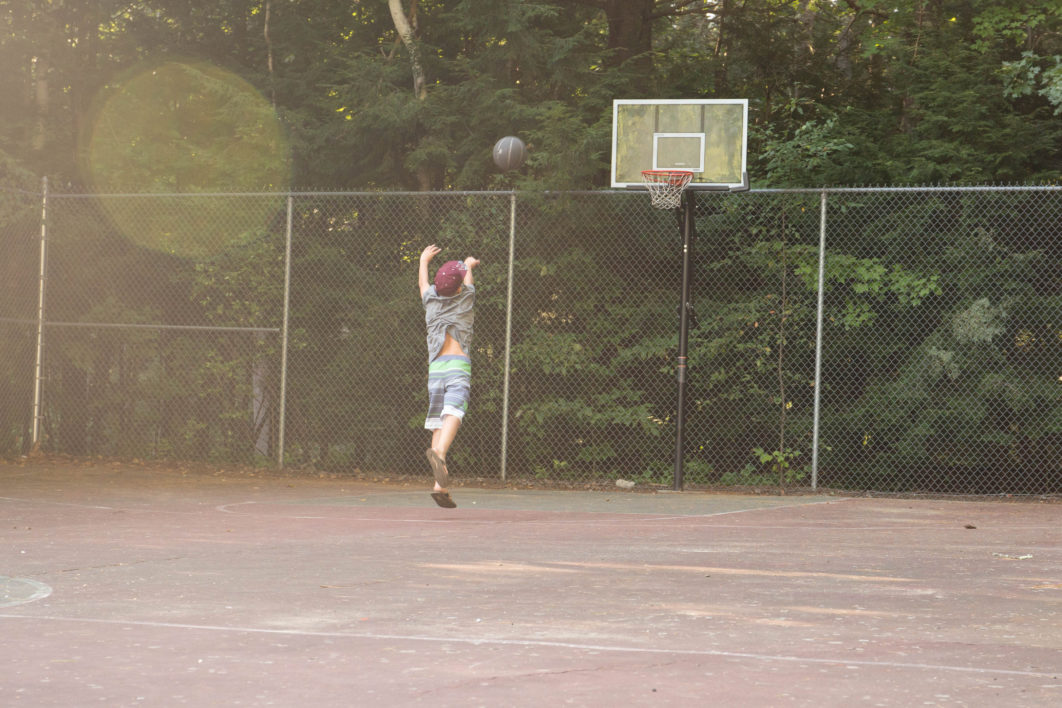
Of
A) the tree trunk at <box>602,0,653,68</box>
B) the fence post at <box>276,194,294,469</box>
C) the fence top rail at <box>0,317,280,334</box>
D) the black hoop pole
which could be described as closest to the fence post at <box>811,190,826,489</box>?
the black hoop pole

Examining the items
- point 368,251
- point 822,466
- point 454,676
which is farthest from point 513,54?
point 454,676

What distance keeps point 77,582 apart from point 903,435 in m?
8.73

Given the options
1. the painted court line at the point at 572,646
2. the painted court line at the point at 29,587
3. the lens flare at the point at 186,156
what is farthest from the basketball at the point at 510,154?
the painted court line at the point at 572,646

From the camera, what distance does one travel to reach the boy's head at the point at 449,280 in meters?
9.95

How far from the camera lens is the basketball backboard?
510 inches

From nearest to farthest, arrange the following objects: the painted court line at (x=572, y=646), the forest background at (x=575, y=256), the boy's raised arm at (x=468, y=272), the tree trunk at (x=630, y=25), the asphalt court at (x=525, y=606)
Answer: the asphalt court at (x=525, y=606), the painted court line at (x=572, y=646), the boy's raised arm at (x=468, y=272), the forest background at (x=575, y=256), the tree trunk at (x=630, y=25)

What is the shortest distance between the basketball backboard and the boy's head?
11.7ft

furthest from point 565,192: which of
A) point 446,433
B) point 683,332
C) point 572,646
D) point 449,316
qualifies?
point 572,646

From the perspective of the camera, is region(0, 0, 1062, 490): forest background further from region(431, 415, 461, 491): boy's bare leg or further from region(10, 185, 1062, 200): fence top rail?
region(431, 415, 461, 491): boy's bare leg

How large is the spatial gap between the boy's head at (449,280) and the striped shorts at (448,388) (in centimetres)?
53

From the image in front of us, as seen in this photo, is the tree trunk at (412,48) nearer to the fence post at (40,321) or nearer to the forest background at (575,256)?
the forest background at (575,256)

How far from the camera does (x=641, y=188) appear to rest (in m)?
13.0

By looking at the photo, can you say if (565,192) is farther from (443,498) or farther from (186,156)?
(186,156)

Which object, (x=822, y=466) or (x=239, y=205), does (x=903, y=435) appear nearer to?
(x=822, y=466)
